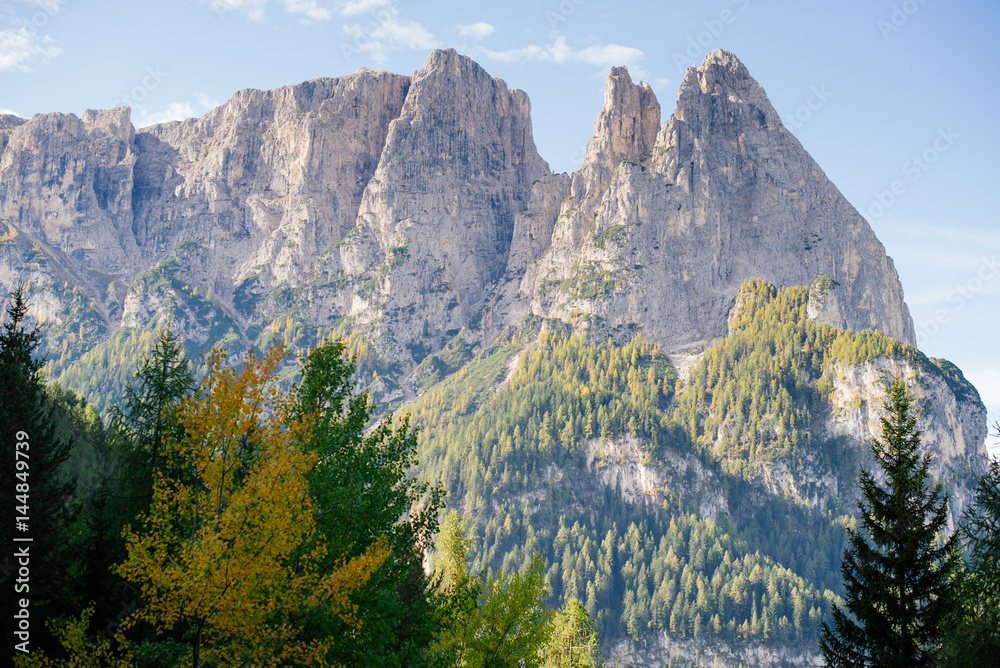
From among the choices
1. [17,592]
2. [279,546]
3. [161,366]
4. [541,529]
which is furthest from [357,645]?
[541,529]

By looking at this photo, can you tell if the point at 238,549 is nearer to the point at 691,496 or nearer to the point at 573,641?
the point at 573,641

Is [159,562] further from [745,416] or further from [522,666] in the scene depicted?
[745,416]

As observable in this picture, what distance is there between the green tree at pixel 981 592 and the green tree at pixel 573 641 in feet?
82.2

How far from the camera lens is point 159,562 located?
18250 millimetres

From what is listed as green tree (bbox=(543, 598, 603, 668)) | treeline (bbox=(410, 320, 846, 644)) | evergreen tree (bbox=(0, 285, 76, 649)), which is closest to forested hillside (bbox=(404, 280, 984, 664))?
treeline (bbox=(410, 320, 846, 644))

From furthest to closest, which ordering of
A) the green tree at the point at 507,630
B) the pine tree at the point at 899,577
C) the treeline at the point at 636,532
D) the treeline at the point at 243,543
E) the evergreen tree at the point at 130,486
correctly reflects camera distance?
the treeline at the point at 636,532, the evergreen tree at the point at 130,486, the green tree at the point at 507,630, the pine tree at the point at 899,577, the treeline at the point at 243,543

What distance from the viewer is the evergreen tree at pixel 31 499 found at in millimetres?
23547

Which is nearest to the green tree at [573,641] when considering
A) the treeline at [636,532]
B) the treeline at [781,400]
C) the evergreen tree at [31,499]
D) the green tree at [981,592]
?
the green tree at [981,592]

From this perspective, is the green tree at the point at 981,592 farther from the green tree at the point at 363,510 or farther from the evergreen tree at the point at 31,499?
the evergreen tree at the point at 31,499

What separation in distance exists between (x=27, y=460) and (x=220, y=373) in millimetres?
8686

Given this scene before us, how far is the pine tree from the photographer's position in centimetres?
2434

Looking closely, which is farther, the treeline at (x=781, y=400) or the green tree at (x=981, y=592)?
the treeline at (x=781, y=400)

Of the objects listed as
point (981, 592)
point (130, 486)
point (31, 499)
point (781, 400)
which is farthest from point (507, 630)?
point (781, 400)

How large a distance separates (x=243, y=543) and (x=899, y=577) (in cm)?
1950
